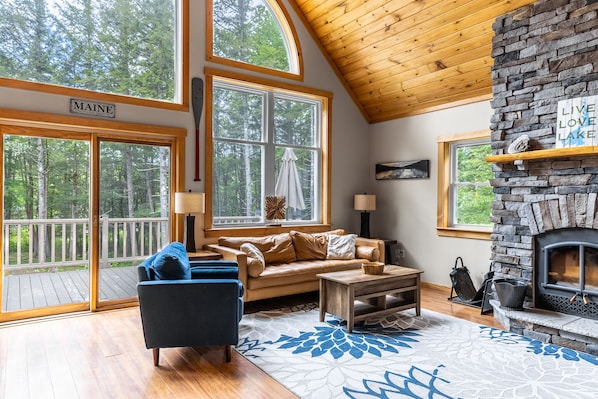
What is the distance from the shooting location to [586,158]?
3.54 meters

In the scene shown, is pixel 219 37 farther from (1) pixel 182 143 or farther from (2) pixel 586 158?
(2) pixel 586 158

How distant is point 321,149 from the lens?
6.20 metres

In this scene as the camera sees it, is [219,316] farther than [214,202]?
No

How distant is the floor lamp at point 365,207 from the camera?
6.07 metres

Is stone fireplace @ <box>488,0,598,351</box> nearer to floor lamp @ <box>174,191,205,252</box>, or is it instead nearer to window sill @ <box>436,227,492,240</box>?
window sill @ <box>436,227,492,240</box>

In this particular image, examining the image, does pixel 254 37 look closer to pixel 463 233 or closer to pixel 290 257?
pixel 290 257

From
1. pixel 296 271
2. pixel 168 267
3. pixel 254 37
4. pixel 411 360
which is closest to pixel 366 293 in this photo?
pixel 411 360

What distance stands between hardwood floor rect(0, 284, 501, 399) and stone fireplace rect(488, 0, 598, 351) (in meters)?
0.65

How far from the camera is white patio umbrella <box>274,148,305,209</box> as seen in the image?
5805mm

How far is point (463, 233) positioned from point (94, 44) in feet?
16.2

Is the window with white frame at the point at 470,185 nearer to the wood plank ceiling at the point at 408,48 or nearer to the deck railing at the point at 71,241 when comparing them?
the wood plank ceiling at the point at 408,48

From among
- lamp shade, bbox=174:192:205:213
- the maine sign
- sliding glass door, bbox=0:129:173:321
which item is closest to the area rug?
lamp shade, bbox=174:192:205:213

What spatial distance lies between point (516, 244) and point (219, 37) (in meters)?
4.29

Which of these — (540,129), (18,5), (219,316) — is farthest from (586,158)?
(18,5)
